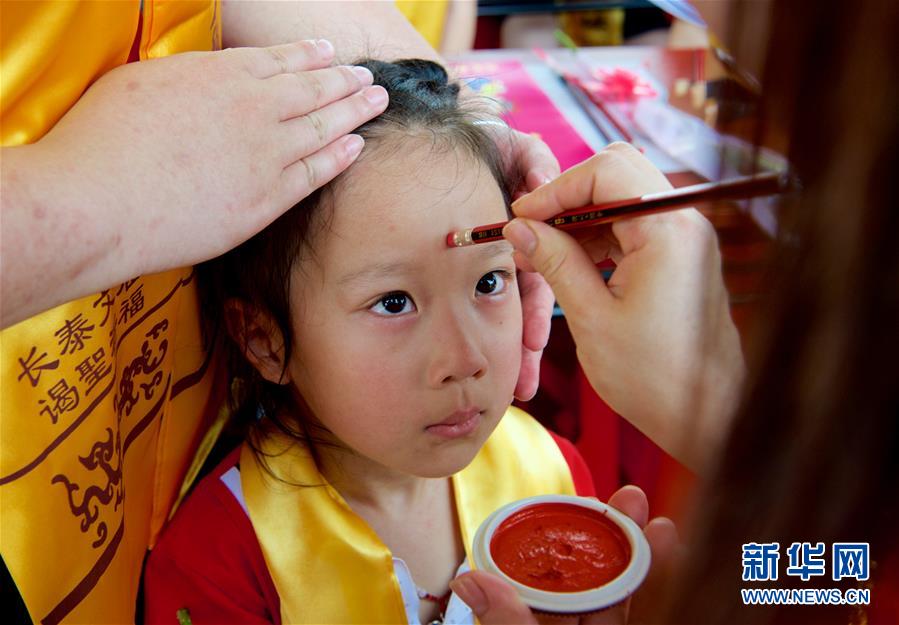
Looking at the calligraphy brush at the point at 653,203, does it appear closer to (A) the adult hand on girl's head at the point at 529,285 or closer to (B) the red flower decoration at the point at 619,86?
(A) the adult hand on girl's head at the point at 529,285

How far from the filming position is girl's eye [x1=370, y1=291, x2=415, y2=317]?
924 mm

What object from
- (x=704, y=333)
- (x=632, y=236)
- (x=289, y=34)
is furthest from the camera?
(x=289, y=34)

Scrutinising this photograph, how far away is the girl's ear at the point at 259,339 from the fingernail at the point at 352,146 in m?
0.23

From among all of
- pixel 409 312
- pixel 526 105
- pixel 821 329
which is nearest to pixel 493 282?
pixel 409 312

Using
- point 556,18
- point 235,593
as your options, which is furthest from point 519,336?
point 556,18

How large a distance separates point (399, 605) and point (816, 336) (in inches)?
28.8

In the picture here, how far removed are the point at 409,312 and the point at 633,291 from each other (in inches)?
11.5

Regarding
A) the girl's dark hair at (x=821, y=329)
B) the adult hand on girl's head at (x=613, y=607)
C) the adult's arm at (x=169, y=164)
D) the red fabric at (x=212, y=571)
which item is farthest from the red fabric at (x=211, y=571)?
the girl's dark hair at (x=821, y=329)

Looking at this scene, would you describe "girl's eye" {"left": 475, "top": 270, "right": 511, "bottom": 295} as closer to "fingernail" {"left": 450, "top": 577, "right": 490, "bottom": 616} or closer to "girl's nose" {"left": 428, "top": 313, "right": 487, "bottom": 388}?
"girl's nose" {"left": 428, "top": 313, "right": 487, "bottom": 388}

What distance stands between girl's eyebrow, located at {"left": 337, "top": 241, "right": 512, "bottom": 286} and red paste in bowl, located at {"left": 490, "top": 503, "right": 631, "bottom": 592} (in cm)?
26

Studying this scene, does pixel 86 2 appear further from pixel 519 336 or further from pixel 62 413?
pixel 519 336

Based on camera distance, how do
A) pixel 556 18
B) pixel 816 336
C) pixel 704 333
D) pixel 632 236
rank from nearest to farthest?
1. pixel 816 336
2. pixel 704 333
3. pixel 632 236
4. pixel 556 18

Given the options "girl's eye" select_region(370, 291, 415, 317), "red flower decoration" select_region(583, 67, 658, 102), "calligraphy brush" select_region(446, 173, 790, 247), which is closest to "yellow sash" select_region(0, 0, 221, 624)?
"girl's eye" select_region(370, 291, 415, 317)

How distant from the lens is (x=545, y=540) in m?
0.88
